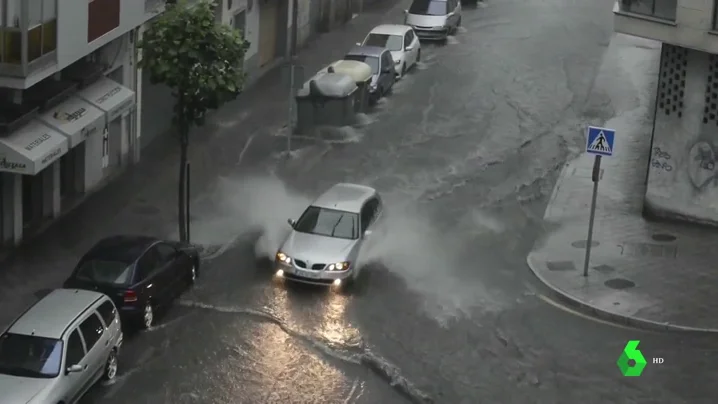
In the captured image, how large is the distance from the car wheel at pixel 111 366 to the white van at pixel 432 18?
93.3 ft

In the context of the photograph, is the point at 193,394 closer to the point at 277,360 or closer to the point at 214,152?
the point at 277,360

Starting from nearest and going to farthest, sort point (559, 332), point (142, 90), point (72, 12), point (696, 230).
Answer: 1. point (559, 332)
2. point (72, 12)
3. point (696, 230)
4. point (142, 90)

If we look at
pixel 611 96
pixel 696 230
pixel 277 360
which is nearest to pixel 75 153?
pixel 277 360

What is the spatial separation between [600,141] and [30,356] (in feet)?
34.5

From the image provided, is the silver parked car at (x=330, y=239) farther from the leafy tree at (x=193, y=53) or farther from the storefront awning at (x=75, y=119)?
the storefront awning at (x=75, y=119)

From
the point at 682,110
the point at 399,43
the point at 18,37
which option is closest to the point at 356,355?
the point at 18,37

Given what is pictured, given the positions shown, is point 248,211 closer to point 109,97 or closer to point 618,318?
point 109,97

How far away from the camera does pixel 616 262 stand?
74.9 ft

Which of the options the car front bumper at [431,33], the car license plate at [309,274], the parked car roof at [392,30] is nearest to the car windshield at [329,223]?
the car license plate at [309,274]

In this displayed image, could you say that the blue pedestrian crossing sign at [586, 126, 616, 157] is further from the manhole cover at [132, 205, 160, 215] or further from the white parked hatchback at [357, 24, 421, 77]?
the white parked hatchback at [357, 24, 421, 77]

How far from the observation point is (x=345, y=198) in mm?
23438

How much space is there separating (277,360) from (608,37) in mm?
30789

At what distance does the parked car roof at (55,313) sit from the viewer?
1584 centimetres

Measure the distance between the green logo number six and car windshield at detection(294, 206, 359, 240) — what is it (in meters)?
5.47
